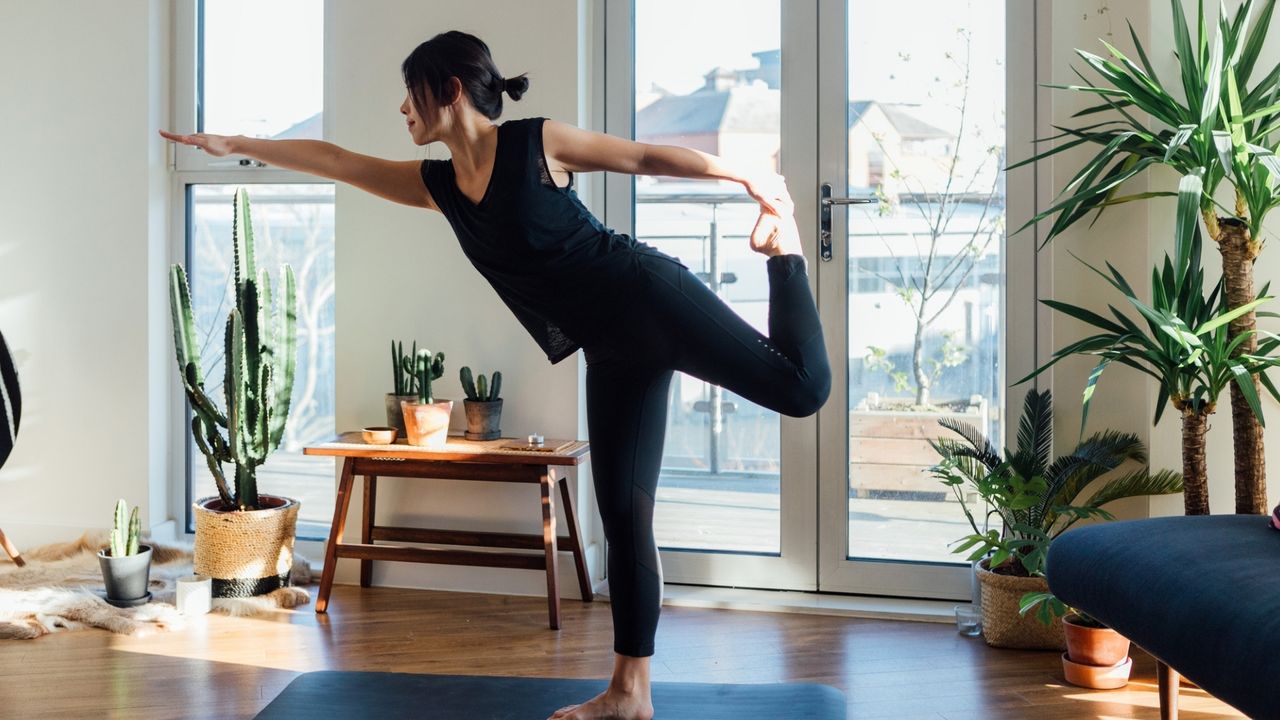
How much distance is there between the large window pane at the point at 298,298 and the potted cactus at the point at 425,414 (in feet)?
2.53

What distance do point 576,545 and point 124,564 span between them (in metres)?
1.34

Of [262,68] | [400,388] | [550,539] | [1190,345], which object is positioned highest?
[262,68]

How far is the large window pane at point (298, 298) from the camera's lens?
405 cm

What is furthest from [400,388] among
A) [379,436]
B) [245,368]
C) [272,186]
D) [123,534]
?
[272,186]

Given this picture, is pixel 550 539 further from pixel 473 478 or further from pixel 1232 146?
pixel 1232 146

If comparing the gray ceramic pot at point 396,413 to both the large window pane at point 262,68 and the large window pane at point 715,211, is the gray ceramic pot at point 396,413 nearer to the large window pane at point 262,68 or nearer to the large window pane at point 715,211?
the large window pane at point 715,211

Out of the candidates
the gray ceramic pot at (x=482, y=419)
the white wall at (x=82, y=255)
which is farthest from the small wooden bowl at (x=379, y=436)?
the white wall at (x=82, y=255)

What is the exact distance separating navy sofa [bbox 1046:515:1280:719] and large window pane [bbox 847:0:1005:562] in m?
1.35

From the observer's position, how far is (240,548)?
3404 millimetres

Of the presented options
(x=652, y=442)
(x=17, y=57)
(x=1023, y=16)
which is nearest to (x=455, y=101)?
(x=652, y=442)

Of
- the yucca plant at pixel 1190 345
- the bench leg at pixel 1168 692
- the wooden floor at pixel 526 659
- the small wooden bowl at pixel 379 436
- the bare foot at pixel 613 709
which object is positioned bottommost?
the wooden floor at pixel 526 659

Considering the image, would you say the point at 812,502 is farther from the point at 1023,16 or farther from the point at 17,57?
the point at 17,57

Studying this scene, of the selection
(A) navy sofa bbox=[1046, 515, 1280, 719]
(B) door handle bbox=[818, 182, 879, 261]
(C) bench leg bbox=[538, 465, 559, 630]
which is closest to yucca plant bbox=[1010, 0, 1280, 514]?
(A) navy sofa bbox=[1046, 515, 1280, 719]

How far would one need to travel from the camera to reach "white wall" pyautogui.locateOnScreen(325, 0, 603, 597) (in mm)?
3598
